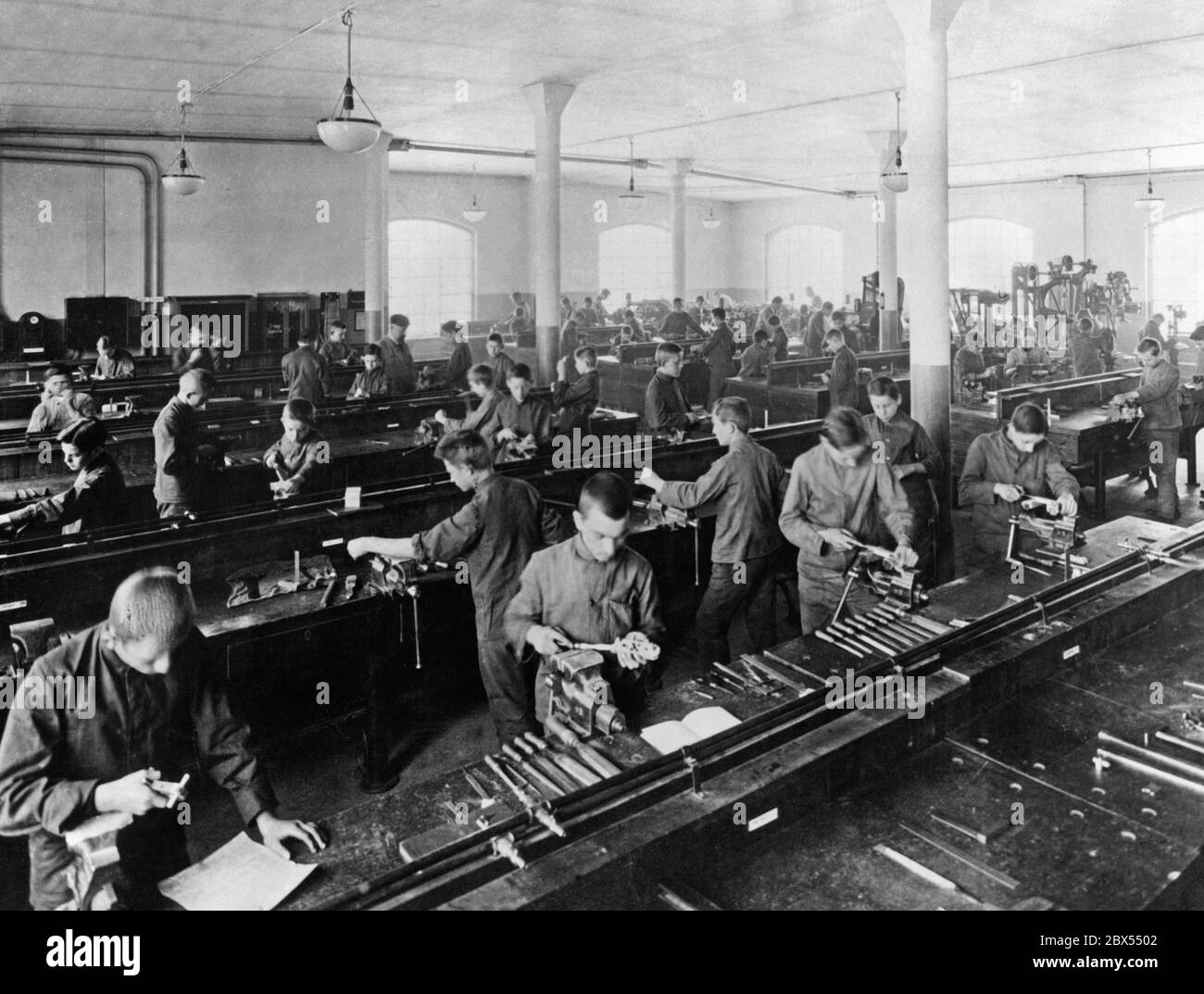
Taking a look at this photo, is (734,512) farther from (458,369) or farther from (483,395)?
(458,369)

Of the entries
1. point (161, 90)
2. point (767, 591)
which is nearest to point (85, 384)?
point (161, 90)

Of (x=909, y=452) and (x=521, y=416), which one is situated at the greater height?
(x=521, y=416)

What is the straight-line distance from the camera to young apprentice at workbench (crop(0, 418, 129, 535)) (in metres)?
5.41

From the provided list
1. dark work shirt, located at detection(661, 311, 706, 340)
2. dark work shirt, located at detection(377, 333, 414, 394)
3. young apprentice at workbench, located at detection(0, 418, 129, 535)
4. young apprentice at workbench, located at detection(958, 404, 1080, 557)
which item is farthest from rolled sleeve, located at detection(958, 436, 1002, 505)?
dark work shirt, located at detection(661, 311, 706, 340)

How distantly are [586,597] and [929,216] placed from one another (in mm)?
4727

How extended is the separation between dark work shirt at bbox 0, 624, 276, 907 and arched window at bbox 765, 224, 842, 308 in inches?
979

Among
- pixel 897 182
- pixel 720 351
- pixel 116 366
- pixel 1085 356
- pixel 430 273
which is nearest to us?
pixel 897 182

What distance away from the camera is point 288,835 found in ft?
8.42

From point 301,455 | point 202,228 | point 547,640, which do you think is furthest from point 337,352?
point 547,640

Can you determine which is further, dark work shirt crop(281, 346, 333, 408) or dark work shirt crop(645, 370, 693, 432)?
dark work shirt crop(281, 346, 333, 408)

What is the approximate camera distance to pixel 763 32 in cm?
919

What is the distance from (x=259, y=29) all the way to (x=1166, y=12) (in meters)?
7.80

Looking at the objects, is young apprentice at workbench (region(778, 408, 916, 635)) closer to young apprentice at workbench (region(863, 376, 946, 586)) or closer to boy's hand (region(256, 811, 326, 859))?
young apprentice at workbench (region(863, 376, 946, 586))

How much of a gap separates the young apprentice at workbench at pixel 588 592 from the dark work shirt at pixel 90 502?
9.95ft
